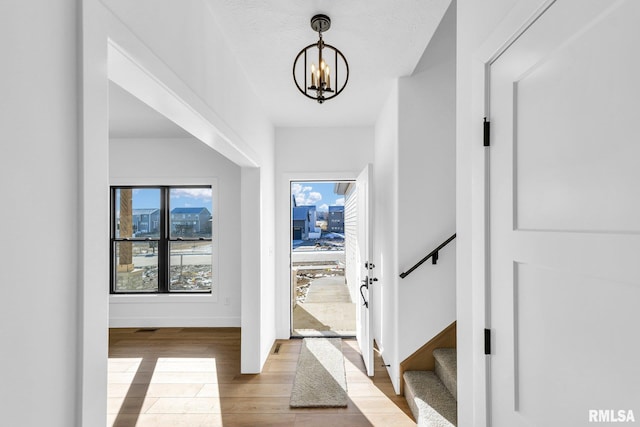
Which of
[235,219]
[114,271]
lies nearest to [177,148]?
[235,219]

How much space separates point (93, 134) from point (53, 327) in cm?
49

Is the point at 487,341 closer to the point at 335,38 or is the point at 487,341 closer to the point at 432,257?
the point at 432,257

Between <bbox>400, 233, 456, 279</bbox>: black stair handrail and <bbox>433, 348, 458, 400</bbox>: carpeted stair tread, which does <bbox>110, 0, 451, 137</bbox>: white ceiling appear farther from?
<bbox>433, 348, 458, 400</bbox>: carpeted stair tread

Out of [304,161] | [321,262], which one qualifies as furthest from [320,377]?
[321,262]

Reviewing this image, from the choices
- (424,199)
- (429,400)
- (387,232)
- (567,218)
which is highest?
(424,199)

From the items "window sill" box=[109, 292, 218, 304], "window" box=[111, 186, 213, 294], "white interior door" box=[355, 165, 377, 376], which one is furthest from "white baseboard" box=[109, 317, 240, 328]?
"white interior door" box=[355, 165, 377, 376]

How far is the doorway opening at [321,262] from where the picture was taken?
4.95m

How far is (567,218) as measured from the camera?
0.87 metres

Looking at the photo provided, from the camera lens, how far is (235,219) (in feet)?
16.3

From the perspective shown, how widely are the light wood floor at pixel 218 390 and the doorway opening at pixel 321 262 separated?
0.89 metres

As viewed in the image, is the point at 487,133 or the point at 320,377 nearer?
the point at 487,133

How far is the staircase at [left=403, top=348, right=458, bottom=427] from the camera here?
7.36ft

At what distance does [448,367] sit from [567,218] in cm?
201

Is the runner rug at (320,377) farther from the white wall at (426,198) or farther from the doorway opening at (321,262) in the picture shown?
the white wall at (426,198)
